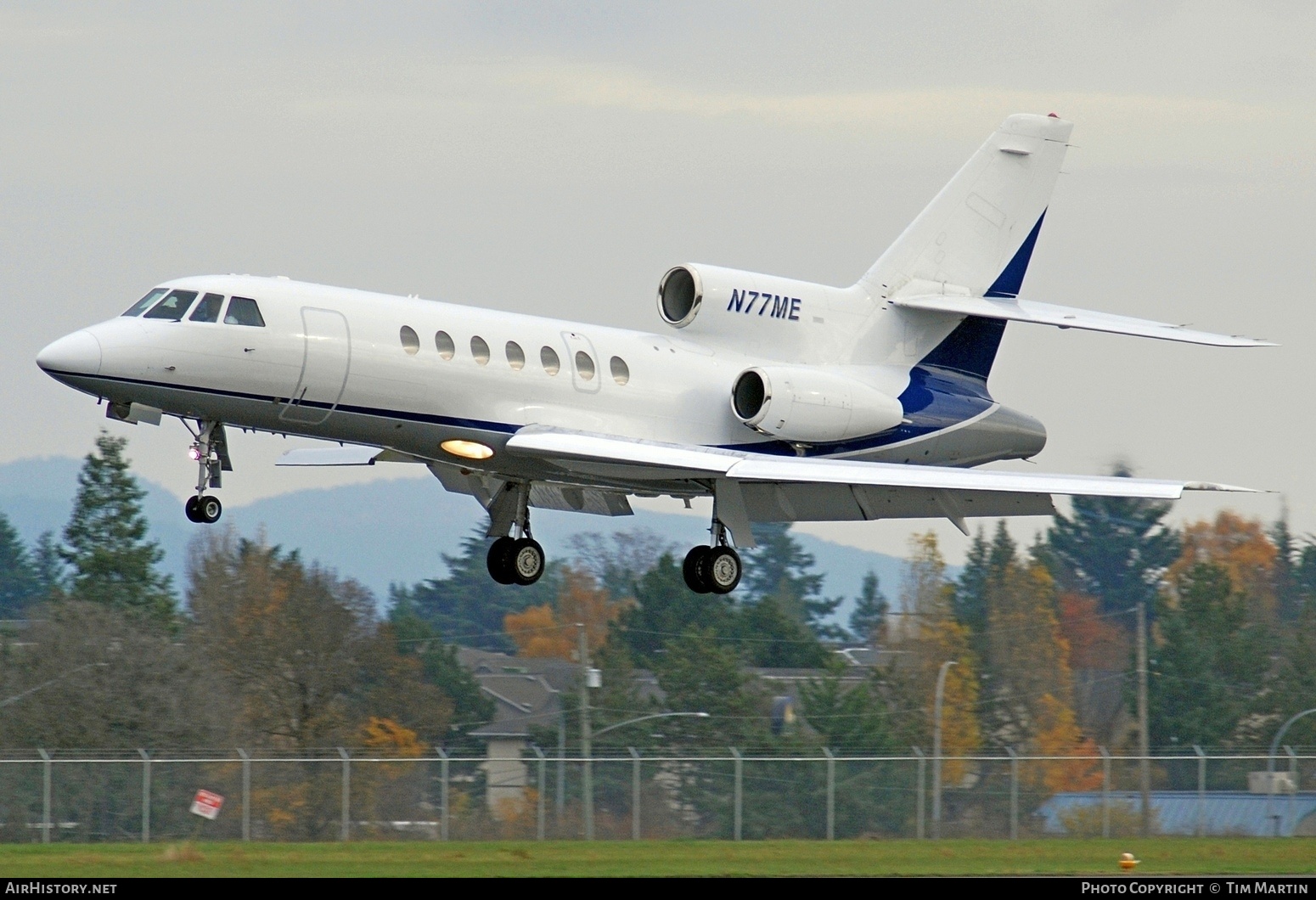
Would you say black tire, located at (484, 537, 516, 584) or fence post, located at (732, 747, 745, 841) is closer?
black tire, located at (484, 537, 516, 584)

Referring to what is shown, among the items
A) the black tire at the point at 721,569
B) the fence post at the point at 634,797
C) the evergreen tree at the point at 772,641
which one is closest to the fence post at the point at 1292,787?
the black tire at the point at 721,569

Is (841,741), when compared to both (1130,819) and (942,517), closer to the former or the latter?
(1130,819)

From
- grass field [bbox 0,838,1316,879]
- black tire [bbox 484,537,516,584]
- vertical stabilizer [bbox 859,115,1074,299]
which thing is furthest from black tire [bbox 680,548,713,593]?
vertical stabilizer [bbox 859,115,1074,299]

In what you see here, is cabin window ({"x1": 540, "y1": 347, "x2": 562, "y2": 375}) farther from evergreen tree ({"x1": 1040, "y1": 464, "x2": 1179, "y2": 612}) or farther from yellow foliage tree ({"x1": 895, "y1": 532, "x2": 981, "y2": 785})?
evergreen tree ({"x1": 1040, "y1": 464, "x2": 1179, "y2": 612})

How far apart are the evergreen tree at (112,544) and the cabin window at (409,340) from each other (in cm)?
4085

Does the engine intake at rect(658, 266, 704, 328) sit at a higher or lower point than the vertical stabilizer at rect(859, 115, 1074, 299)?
lower

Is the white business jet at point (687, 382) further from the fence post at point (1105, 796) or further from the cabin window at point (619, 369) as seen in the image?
the fence post at point (1105, 796)

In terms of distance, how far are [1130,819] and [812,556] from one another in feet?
230

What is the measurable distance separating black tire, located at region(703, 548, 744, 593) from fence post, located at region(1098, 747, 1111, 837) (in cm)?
697

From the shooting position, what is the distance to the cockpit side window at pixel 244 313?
66.3 ft

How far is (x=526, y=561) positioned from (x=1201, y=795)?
11202 mm

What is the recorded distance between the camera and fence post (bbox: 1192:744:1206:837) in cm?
2716

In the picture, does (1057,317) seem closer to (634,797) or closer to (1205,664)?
(634,797)

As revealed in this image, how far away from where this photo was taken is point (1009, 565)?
191 ft
